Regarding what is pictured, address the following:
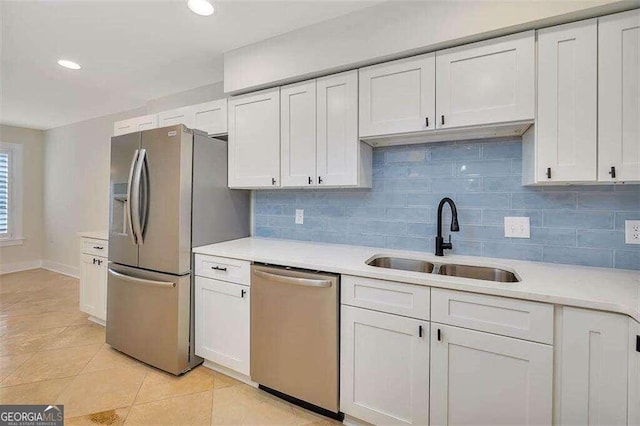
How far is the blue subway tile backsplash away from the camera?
1.57 m

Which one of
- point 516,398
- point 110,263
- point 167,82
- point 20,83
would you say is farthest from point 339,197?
point 20,83

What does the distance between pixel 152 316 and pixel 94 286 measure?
126cm

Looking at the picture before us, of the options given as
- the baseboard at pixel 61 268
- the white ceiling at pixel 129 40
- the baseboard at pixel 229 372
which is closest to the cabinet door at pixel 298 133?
the white ceiling at pixel 129 40

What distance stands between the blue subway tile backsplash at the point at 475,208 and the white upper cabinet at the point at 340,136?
0.27 m

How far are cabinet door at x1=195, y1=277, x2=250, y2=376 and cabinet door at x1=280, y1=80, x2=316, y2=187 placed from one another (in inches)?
34.8

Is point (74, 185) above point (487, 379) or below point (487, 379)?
above

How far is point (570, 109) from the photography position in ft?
4.63

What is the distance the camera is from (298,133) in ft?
6.99

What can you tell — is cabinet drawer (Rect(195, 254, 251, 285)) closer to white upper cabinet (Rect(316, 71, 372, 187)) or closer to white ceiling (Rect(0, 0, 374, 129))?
white upper cabinet (Rect(316, 71, 372, 187))

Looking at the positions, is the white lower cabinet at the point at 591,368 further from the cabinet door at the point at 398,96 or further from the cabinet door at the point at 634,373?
the cabinet door at the point at 398,96

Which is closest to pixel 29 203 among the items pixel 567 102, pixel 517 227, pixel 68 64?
pixel 68 64

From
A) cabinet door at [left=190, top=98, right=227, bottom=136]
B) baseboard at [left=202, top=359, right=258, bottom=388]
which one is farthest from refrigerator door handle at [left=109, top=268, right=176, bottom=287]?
cabinet door at [left=190, top=98, right=227, bottom=136]

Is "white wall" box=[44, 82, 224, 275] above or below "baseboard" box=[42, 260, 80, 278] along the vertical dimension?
above

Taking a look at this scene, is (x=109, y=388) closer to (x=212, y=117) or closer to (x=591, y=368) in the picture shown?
(x=212, y=117)
